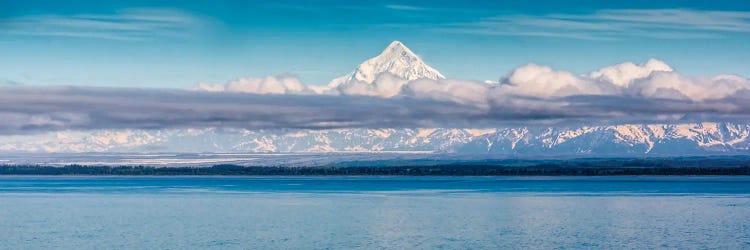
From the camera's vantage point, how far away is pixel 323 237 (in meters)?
63.8

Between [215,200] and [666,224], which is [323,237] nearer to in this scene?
[666,224]

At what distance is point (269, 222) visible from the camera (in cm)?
7581

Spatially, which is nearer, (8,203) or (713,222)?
(713,222)

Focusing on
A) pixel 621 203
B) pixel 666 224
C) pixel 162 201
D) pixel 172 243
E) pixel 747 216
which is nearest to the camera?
pixel 172 243

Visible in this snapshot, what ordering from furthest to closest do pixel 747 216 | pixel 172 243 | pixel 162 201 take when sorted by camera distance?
1. pixel 162 201
2. pixel 747 216
3. pixel 172 243

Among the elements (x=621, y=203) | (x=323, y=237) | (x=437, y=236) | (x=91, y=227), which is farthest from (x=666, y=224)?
(x=91, y=227)

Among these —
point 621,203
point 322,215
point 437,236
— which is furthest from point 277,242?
point 621,203

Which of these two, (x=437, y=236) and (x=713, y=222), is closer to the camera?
(x=437, y=236)

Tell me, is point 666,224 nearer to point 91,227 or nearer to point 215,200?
point 91,227

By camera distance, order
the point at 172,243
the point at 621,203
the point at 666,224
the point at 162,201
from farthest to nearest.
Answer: the point at 162,201 → the point at 621,203 → the point at 666,224 → the point at 172,243

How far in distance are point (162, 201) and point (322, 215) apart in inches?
Result: 1238

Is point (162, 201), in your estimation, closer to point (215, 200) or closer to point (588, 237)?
point (215, 200)

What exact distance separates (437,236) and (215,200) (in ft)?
166

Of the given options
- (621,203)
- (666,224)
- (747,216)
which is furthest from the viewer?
(621,203)
